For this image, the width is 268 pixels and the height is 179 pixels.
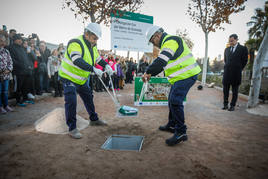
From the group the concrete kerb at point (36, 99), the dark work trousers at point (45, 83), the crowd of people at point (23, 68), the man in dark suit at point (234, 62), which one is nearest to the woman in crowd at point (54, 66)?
the crowd of people at point (23, 68)

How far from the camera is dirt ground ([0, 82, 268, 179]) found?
6.23 feet

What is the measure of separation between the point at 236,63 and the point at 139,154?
4362mm

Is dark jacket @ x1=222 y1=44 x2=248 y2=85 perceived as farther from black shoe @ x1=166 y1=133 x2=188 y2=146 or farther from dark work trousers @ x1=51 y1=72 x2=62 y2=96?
dark work trousers @ x1=51 y1=72 x2=62 y2=96

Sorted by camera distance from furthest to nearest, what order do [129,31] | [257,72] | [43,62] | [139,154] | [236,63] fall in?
1. [129,31]
2. [43,62]
3. [257,72]
4. [236,63]
5. [139,154]

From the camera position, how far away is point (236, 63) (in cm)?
484

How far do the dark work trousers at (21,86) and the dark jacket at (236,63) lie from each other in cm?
684

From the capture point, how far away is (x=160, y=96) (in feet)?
17.9

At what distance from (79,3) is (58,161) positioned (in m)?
8.12

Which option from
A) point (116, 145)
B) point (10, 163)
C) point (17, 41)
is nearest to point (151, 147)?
point (116, 145)

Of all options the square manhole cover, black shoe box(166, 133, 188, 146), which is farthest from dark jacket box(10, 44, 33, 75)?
black shoe box(166, 133, 188, 146)

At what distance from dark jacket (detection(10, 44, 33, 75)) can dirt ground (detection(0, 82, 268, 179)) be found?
2.14 meters

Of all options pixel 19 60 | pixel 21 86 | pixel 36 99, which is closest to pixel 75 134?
pixel 21 86

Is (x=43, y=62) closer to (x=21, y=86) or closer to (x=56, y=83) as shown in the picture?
(x=56, y=83)

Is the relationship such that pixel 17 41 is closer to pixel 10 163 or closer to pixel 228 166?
pixel 10 163
